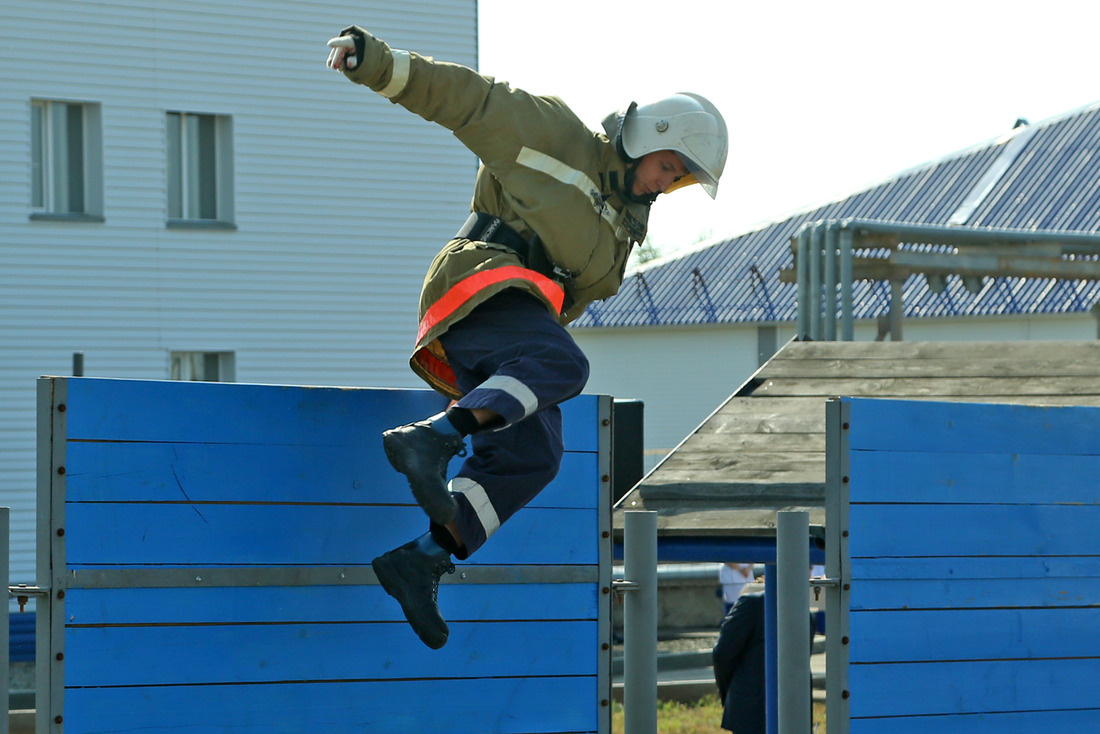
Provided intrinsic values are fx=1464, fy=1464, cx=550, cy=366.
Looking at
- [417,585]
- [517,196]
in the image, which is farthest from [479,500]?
[517,196]

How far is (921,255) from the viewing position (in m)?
9.81

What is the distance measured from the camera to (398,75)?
146 inches

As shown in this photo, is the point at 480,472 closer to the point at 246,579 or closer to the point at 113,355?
the point at 246,579

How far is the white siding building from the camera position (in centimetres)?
1795

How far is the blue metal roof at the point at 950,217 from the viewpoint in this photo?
27.1m

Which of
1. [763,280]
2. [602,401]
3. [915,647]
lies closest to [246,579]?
[602,401]

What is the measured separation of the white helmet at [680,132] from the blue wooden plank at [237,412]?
931 mm

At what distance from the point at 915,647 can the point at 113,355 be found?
15.3 metres

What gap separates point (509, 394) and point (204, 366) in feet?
53.5

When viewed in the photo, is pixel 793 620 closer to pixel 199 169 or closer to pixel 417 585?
pixel 417 585

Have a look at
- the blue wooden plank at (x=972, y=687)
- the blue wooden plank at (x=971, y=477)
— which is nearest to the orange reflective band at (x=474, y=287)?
the blue wooden plank at (x=971, y=477)

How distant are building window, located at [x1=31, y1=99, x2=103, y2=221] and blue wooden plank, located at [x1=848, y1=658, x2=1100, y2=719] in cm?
1528

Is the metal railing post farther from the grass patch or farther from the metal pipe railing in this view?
the metal pipe railing

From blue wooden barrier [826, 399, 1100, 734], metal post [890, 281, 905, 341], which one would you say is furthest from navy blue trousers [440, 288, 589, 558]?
metal post [890, 281, 905, 341]
